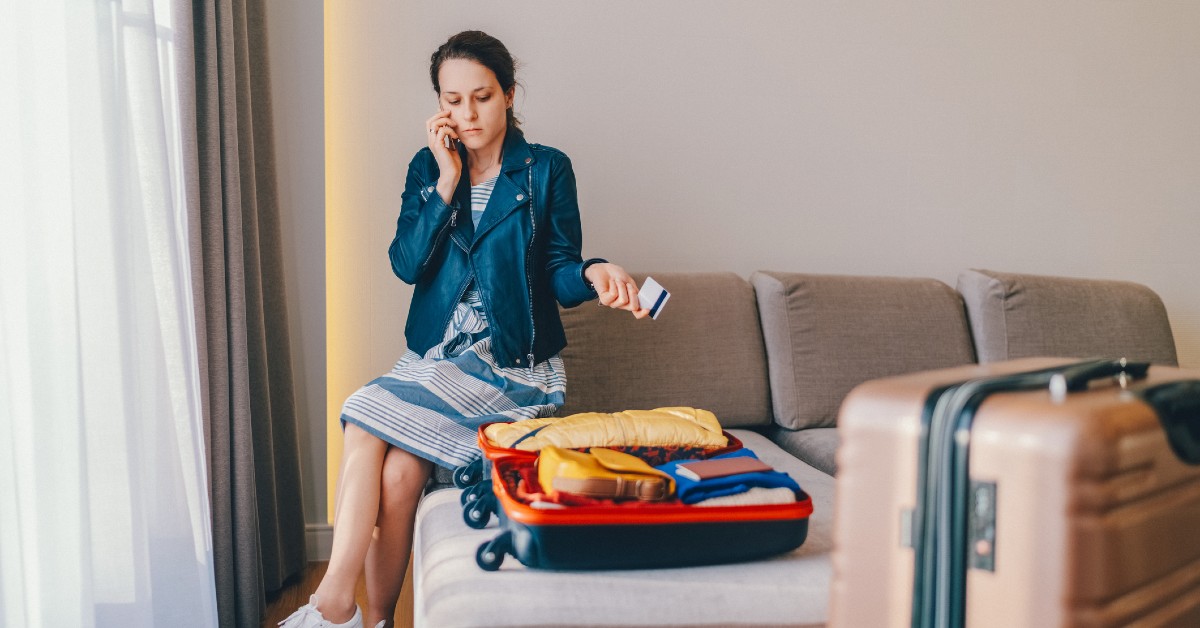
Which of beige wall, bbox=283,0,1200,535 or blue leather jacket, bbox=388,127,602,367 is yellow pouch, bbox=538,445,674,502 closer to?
blue leather jacket, bbox=388,127,602,367

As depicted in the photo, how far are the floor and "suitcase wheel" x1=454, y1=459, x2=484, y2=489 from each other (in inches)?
25.6

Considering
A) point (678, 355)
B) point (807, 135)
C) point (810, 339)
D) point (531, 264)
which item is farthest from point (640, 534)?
point (807, 135)

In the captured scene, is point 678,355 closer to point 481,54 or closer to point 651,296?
point 651,296

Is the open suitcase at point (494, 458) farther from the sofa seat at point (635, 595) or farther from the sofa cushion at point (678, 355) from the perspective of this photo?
the sofa cushion at point (678, 355)

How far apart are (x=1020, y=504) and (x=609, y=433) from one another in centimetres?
80

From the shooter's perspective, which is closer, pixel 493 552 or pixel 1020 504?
pixel 1020 504

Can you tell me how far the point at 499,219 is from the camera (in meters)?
1.82

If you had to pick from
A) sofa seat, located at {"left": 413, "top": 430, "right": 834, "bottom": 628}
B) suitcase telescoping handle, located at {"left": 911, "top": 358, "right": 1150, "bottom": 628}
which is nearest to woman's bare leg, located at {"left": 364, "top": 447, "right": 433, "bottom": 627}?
sofa seat, located at {"left": 413, "top": 430, "right": 834, "bottom": 628}

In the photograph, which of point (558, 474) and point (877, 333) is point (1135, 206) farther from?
point (558, 474)

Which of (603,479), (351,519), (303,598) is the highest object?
(603,479)

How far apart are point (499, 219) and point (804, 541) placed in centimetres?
96

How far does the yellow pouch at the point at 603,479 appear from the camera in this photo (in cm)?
107

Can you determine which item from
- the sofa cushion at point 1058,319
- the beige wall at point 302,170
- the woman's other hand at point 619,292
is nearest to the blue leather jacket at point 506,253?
the woman's other hand at point 619,292

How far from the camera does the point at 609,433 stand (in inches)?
53.6
